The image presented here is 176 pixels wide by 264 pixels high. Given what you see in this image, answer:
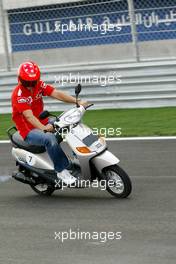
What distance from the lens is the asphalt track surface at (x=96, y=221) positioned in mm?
6426

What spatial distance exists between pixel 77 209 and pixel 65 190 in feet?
3.72

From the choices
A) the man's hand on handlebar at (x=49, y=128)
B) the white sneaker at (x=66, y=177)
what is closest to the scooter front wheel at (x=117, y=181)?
the white sneaker at (x=66, y=177)

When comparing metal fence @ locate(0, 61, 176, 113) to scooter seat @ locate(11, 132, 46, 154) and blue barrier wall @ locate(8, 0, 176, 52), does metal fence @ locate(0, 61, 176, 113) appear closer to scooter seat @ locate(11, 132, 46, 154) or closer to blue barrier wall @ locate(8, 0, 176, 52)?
blue barrier wall @ locate(8, 0, 176, 52)

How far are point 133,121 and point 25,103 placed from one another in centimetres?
527

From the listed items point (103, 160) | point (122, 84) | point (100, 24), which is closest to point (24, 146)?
point (103, 160)

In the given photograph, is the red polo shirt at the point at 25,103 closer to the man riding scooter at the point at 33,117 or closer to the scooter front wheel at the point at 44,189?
the man riding scooter at the point at 33,117

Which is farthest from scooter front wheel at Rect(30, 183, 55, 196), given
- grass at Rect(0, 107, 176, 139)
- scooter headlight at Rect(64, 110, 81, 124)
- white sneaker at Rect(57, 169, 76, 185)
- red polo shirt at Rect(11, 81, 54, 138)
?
grass at Rect(0, 107, 176, 139)

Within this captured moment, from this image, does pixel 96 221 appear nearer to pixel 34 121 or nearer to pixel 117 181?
pixel 117 181

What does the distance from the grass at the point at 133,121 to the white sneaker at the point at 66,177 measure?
405 centimetres

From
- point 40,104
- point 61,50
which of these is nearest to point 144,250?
point 40,104

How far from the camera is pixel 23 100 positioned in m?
8.55

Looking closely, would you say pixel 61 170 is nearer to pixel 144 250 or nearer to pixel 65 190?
pixel 65 190

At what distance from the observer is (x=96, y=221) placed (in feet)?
24.8

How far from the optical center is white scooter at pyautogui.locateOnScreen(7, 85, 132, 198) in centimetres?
827
